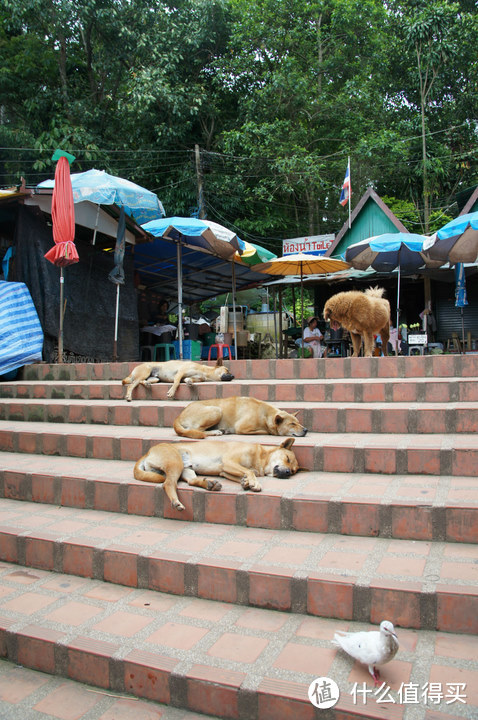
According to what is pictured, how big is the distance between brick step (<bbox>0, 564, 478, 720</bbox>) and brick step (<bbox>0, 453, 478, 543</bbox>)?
2.31 ft

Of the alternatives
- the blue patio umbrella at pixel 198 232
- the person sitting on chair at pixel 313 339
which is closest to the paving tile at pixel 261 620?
the blue patio umbrella at pixel 198 232

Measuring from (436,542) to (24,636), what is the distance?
8.05ft

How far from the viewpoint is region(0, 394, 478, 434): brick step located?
4.71m

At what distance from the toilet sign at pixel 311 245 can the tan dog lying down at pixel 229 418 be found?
13916 millimetres

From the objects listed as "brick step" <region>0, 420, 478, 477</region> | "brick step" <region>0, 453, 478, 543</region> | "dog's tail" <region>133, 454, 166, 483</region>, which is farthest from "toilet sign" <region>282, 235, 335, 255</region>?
"dog's tail" <region>133, 454, 166, 483</region>

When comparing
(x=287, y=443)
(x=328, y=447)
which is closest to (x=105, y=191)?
(x=287, y=443)

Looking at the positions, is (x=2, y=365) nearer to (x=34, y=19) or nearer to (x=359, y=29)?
(x=34, y=19)

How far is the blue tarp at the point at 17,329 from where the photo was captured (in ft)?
28.2

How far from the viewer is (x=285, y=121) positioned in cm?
1975

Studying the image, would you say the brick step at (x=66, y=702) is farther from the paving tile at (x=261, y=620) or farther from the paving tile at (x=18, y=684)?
the paving tile at (x=261, y=620)

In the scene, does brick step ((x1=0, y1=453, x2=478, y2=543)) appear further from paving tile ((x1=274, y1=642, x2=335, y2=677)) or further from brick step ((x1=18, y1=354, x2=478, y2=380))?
brick step ((x1=18, y1=354, x2=478, y2=380))

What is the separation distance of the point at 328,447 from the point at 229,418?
133cm

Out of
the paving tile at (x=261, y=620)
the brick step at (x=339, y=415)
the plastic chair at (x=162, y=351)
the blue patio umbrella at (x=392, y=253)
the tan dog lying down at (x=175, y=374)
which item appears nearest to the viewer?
the paving tile at (x=261, y=620)

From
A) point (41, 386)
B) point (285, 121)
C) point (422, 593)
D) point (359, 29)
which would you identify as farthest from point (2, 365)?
point (359, 29)
